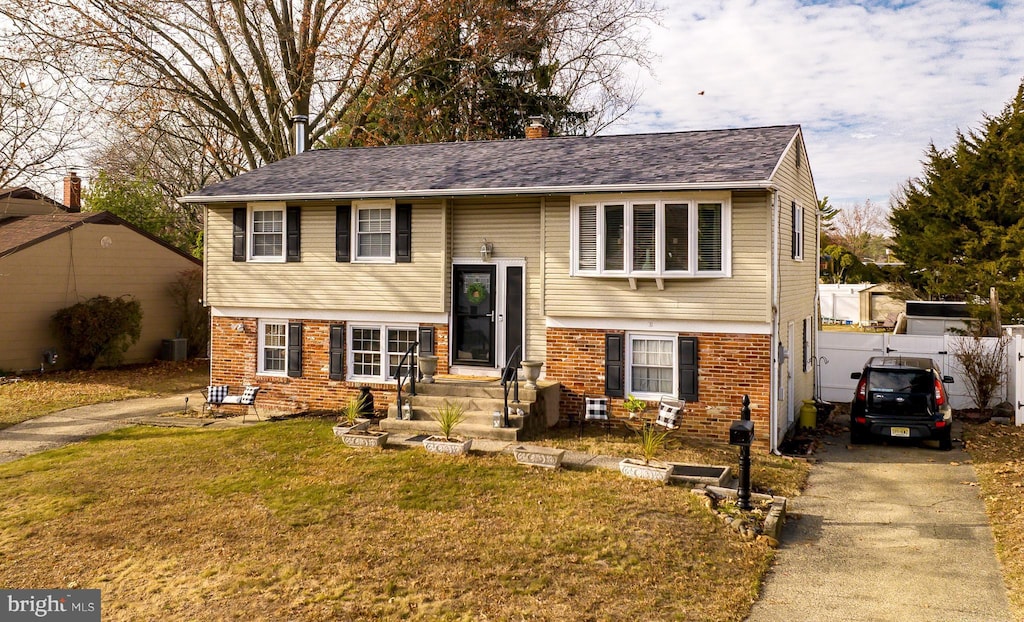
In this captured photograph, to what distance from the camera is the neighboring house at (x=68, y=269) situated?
73.7 ft

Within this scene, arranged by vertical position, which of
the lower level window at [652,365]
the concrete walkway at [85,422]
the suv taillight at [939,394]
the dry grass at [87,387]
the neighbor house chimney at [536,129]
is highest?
the neighbor house chimney at [536,129]

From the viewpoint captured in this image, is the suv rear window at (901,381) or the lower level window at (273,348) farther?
the lower level window at (273,348)

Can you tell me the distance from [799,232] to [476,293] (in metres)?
7.27

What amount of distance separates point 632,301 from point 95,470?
378 inches

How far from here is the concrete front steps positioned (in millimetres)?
13430

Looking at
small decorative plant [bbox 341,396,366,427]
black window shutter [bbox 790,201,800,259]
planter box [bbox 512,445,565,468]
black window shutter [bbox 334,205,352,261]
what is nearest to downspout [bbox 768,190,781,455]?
black window shutter [bbox 790,201,800,259]

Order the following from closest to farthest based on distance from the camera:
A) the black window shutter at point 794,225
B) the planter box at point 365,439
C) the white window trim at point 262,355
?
the planter box at point 365,439
the black window shutter at point 794,225
the white window trim at point 262,355

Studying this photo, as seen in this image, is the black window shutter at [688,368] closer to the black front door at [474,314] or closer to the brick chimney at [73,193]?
the black front door at [474,314]

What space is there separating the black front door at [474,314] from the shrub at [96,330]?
1400 cm

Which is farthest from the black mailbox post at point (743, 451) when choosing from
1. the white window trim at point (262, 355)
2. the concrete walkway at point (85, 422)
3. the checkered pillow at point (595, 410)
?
the white window trim at point (262, 355)

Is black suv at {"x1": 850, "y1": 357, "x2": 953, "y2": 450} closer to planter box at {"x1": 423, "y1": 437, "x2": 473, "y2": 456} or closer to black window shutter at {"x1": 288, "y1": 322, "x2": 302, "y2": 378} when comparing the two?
planter box at {"x1": 423, "y1": 437, "x2": 473, "y2": 456}

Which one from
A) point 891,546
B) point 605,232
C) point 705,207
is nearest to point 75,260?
point 605,232

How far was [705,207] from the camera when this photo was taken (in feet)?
44.3

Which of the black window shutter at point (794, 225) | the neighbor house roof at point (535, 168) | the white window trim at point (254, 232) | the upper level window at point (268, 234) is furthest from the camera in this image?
the upper level window at point (268, 234)
